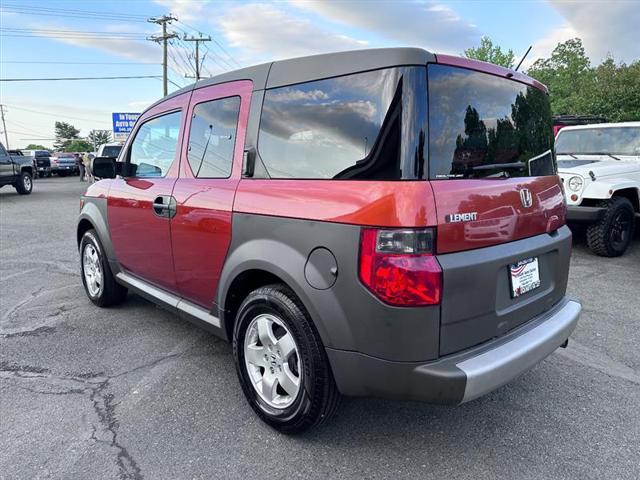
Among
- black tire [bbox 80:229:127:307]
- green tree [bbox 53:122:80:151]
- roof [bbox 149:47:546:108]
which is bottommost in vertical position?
black tire [bbox 80:229:127:307]

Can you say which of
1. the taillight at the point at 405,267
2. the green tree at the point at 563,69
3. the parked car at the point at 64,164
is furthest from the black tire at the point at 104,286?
the green tree at the point at 563,69

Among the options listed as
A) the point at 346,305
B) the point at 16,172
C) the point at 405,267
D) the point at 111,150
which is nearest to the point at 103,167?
the point at 346,305

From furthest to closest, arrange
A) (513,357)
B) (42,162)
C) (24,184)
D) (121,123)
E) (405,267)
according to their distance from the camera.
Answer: (121,123) → (42,162) → (24,184) → (513,357) → (405,267)

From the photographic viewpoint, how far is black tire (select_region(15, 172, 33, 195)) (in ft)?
55.9

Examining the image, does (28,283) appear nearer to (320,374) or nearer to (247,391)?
(247,391)

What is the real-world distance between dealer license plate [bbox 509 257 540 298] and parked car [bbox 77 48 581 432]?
0.04ft

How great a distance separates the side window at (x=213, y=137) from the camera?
285 centimetres

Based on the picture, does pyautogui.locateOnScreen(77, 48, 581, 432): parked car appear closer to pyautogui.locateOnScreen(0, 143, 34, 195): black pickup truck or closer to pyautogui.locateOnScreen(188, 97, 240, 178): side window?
pyautogui.locateOnScreen(188, 97, 240, 178): side window

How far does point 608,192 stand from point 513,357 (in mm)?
5144

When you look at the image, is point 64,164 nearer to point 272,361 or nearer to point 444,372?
point 272,361

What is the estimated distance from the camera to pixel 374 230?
1.96 m

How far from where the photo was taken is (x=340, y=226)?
6.75 ft

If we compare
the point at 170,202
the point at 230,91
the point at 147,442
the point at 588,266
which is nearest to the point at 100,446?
the point at 147,442

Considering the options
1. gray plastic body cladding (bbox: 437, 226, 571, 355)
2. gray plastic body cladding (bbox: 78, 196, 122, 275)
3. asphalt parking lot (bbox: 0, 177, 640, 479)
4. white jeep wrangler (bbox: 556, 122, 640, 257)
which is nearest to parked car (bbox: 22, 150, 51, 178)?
gray plastic body cladding (bbox: 78, 196, 122, 275)
